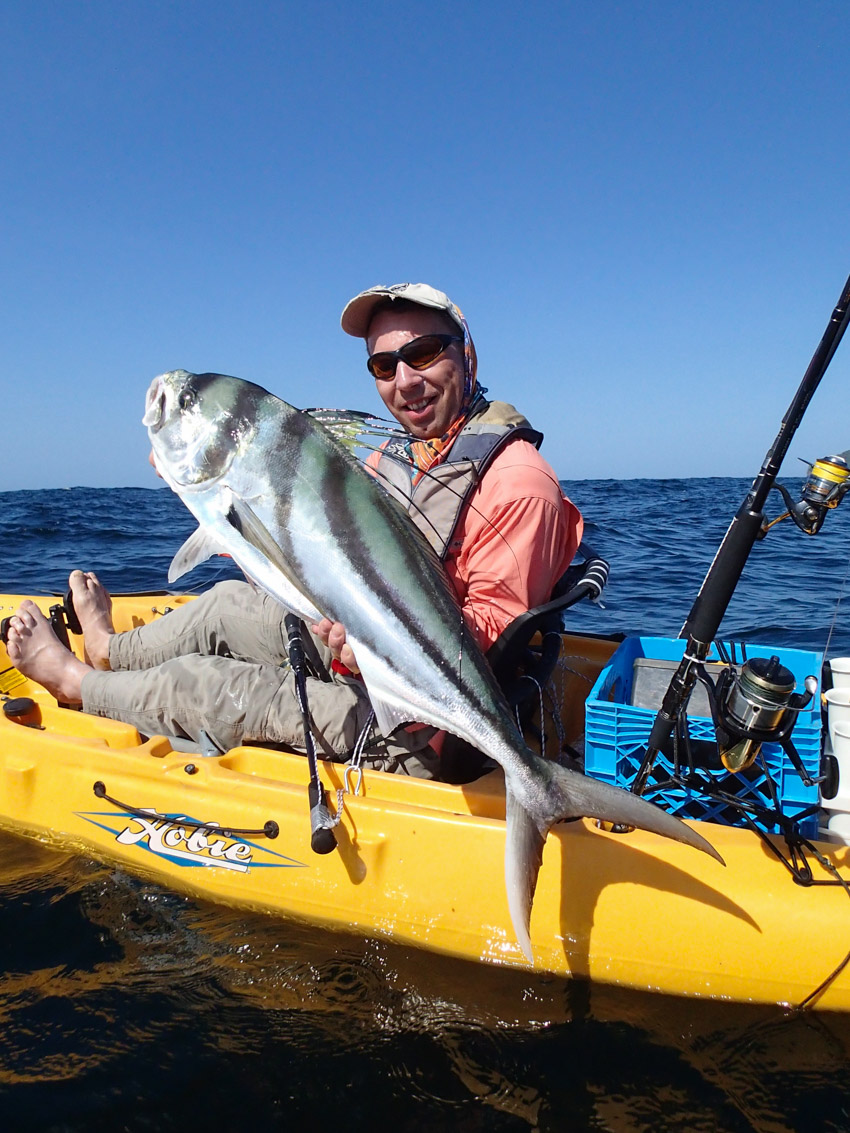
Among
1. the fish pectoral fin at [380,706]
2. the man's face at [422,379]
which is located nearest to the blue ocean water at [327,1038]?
the fish pectoral fin at [380,706]

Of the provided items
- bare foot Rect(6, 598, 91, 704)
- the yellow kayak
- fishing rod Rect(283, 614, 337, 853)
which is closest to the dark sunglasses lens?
fishing rod Rect(283, 614, 337, 853)

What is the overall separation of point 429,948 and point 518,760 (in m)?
1.25

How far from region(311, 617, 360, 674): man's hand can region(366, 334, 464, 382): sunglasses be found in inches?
60.8

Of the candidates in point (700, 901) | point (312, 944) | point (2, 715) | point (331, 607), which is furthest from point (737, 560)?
point (2, 715)

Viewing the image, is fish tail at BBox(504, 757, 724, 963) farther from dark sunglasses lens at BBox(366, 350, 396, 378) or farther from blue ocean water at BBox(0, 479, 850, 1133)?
dark sunglasses lens at BBox(366, 350, 396, 378)

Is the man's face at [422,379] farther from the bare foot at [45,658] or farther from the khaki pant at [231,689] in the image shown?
the bare foot at [45,658]

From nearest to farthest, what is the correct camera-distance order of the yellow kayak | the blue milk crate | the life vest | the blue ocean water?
1. the blue ocean water
2. the yellow kayak
3. the blue milk crate
4. the life vest

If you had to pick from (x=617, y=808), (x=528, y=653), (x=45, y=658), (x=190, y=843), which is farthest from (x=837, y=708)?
(x=45, y=658)

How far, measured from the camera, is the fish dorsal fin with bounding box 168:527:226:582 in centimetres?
241

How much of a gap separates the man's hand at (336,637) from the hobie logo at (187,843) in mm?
1177

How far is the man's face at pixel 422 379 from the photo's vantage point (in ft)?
11.5

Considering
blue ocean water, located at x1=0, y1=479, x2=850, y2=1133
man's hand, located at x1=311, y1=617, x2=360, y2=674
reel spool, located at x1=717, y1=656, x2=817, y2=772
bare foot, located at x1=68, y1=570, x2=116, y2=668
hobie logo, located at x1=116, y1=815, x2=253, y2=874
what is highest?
man's hand, located at x1=311, y1=617, x2=360, y2=674

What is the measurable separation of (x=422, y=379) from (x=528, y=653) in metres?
1.36

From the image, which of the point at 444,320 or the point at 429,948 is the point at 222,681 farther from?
the point at 444,320
